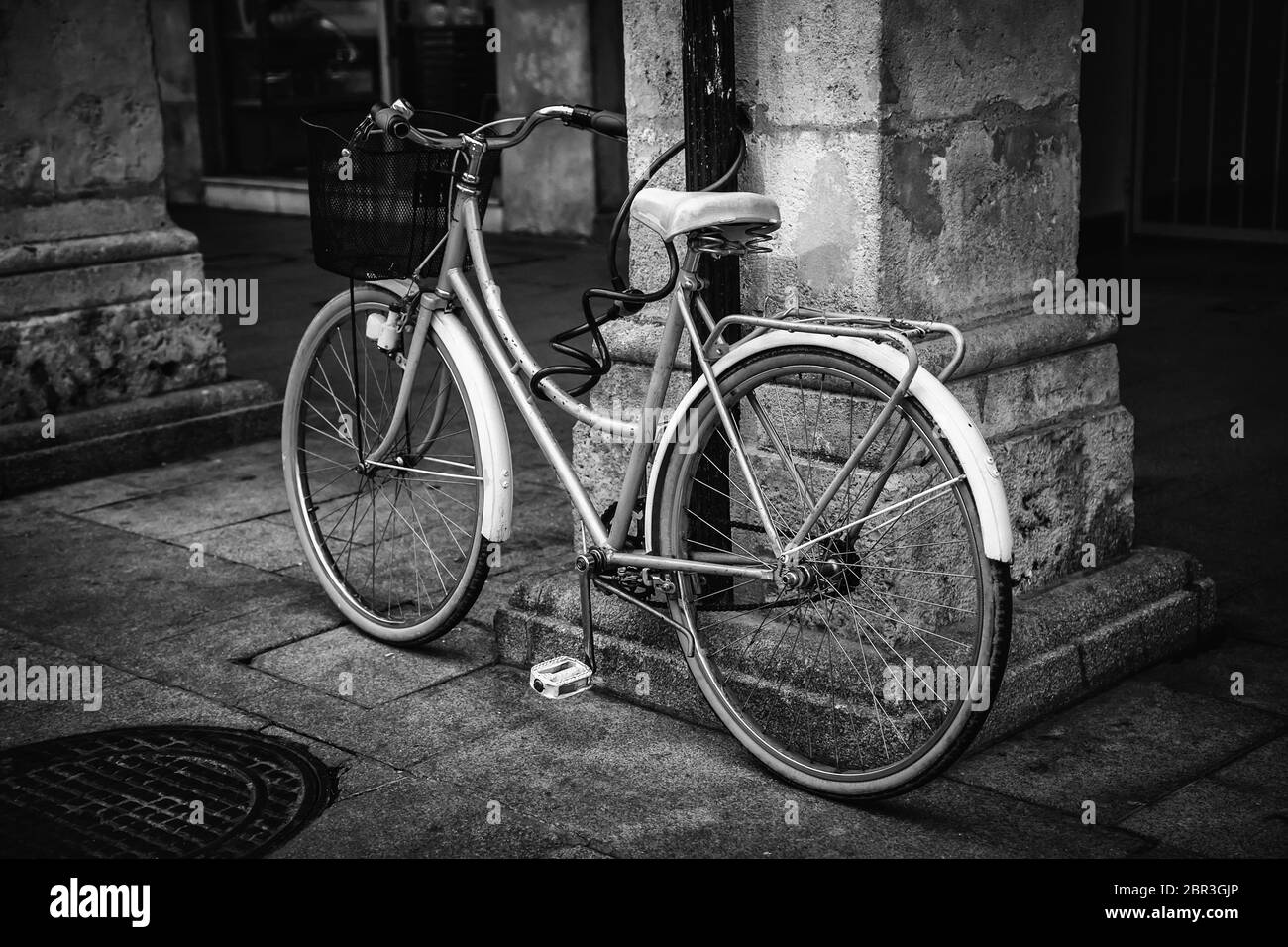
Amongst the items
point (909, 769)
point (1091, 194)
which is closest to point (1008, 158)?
point (909, 769)

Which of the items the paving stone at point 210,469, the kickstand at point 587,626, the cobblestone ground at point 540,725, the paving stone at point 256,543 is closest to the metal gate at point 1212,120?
the cobblestone ground at point 540,725

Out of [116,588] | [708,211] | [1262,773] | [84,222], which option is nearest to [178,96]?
[84,222]

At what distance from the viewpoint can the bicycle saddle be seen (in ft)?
11.2

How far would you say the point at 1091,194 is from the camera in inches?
464

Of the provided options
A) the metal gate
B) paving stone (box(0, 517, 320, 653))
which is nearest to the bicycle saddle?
paving stone (box(0, 517, 320, 653))

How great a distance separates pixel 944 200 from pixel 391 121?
137 cm

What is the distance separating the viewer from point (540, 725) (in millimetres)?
4012

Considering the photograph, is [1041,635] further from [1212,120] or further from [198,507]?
[1212,120]

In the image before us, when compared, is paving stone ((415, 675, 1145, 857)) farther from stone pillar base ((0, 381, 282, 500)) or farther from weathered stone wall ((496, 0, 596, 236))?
weathered stone wall ((496, 0, 596, 236))

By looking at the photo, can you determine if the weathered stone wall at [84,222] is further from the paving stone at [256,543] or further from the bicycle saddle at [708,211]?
the bicycle saddle at [708,211]

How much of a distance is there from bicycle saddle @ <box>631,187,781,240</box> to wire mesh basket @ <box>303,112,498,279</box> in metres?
0.80

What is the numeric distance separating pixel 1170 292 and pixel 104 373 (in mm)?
6247

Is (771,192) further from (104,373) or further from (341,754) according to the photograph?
(104,373)

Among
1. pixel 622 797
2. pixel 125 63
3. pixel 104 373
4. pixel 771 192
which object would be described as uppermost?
pixel 125 63
